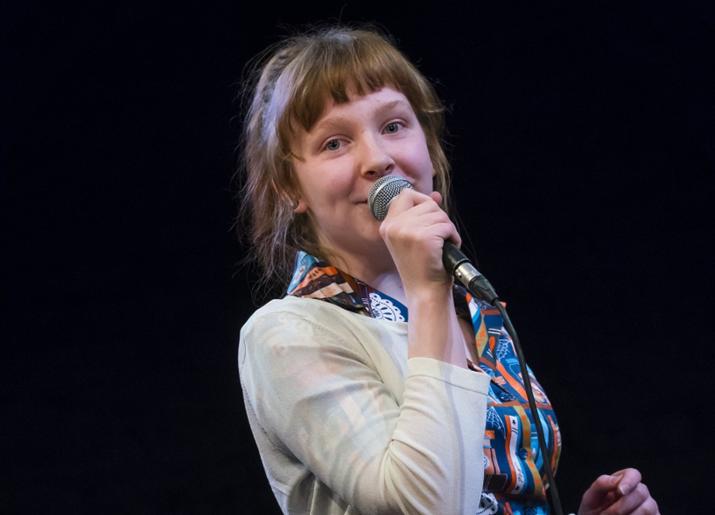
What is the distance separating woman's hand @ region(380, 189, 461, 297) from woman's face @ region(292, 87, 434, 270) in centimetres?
15

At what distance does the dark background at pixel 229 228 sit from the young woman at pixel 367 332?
0.75 metres

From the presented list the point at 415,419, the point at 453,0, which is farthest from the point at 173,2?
the point at 415,419

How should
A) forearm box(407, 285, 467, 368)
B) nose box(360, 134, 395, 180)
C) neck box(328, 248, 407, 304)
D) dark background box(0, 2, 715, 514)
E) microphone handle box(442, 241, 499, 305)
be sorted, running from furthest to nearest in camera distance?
dark background box(0, 2, 715, 514)
neck box(328, 248, 407, 304)
nose box(360, 134, 395, 180)
forearm box(407, 285, 467, 368)
microphone handle box(442, 241, 499, 305)

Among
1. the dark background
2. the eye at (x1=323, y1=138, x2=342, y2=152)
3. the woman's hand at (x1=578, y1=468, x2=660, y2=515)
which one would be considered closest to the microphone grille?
the eye at (x1=323, y1=138, x2=342, y2=152)

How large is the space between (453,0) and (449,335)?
1544mm

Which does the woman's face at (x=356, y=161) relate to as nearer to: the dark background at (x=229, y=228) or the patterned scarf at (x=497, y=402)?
the patterned scarf at (x=497, y=402)

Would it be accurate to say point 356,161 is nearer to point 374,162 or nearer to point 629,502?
point 374,162

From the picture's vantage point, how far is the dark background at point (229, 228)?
218 cm

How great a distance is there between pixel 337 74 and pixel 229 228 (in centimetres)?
103

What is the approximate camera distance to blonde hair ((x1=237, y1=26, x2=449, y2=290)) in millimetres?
1352

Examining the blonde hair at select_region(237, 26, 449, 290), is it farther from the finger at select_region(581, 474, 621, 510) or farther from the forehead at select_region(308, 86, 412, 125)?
the finger at select_region(581, 474, 621, 510)

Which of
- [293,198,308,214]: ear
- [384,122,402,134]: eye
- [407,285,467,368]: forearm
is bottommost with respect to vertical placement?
[407,285,467,368]: forearm

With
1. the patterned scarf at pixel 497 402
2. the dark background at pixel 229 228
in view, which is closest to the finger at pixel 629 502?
the patterned scarf at pixel 497 402

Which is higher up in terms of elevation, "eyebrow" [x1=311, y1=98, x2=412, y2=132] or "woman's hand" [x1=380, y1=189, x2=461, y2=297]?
"eyebrow" [x1=311, y1=98, x2=412, y2=132]
